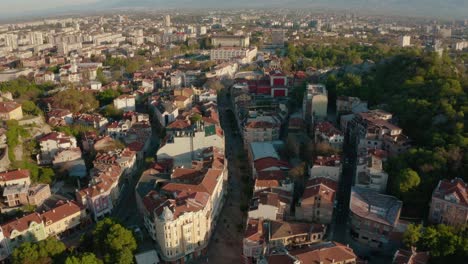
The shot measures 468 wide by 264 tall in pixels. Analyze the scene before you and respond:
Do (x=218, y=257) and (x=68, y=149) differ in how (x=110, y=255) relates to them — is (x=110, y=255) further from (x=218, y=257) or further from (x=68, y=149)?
(x=68, y=149)

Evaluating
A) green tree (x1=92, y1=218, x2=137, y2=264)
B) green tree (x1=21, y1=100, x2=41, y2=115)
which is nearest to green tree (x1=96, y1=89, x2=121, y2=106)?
green tree (x1=21, y1=100, x2=41, y2=115)

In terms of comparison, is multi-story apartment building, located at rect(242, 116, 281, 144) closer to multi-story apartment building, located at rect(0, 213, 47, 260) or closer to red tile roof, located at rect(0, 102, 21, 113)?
multi-story apartment building, located at rect(0, 213, 47, 260)

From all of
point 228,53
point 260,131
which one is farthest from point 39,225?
point 228,53

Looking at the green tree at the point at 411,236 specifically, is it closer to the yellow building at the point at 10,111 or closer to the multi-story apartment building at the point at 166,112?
the multi-story apartment building at the point at 166,112

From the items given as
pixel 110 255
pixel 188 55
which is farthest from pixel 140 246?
pixel 188 55

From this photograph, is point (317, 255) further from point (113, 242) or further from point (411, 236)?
point (113, 242)
